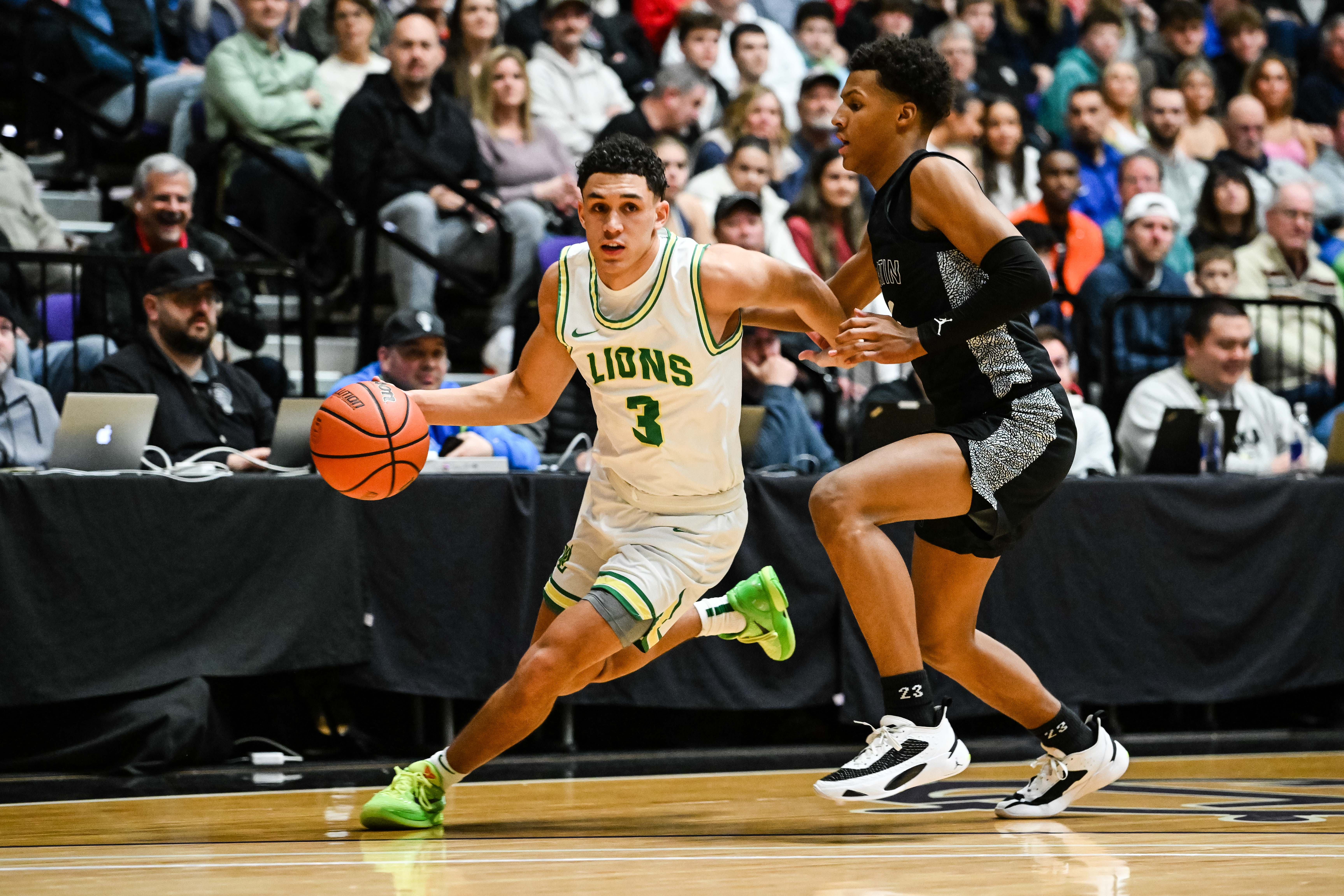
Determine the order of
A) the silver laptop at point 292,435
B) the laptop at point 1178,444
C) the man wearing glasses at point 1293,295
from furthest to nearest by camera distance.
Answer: the man wearing glasses at point 1293,295 < the laptop at point 1178,444 < the silver laptop at point 292,435

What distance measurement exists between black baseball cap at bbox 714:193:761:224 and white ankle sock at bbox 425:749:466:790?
425 cm

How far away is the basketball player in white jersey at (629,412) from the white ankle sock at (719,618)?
0.25 m

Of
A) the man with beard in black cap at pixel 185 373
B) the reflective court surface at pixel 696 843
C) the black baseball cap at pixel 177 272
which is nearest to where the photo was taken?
the reflective court surface at pixel 696 843

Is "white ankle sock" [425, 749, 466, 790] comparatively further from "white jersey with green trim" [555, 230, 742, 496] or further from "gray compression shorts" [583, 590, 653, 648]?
"white jersey with green trim" [555, 230, 742, 496]

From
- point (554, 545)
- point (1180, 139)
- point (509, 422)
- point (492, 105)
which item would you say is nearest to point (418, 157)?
point (492, 105)

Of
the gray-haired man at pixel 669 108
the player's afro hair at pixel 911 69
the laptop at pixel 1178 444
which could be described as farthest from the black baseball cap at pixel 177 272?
the laptop at pixel 1178 444

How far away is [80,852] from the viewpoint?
3578mm

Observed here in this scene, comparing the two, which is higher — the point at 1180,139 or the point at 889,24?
the point at 889,24

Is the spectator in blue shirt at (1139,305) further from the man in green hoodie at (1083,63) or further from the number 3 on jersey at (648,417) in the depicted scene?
Answer: the number 3 on jersey at (648,417)

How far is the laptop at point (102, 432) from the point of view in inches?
211

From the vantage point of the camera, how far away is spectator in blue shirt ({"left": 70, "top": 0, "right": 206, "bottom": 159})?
8211 millimetres

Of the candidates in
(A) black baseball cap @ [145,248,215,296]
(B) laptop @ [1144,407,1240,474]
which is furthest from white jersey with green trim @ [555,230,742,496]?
(B) laptop @ [1144,407,1240,474]

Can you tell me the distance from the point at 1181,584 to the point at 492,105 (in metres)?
4.38

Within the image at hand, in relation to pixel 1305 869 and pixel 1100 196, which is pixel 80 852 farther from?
pixel 1100 196
